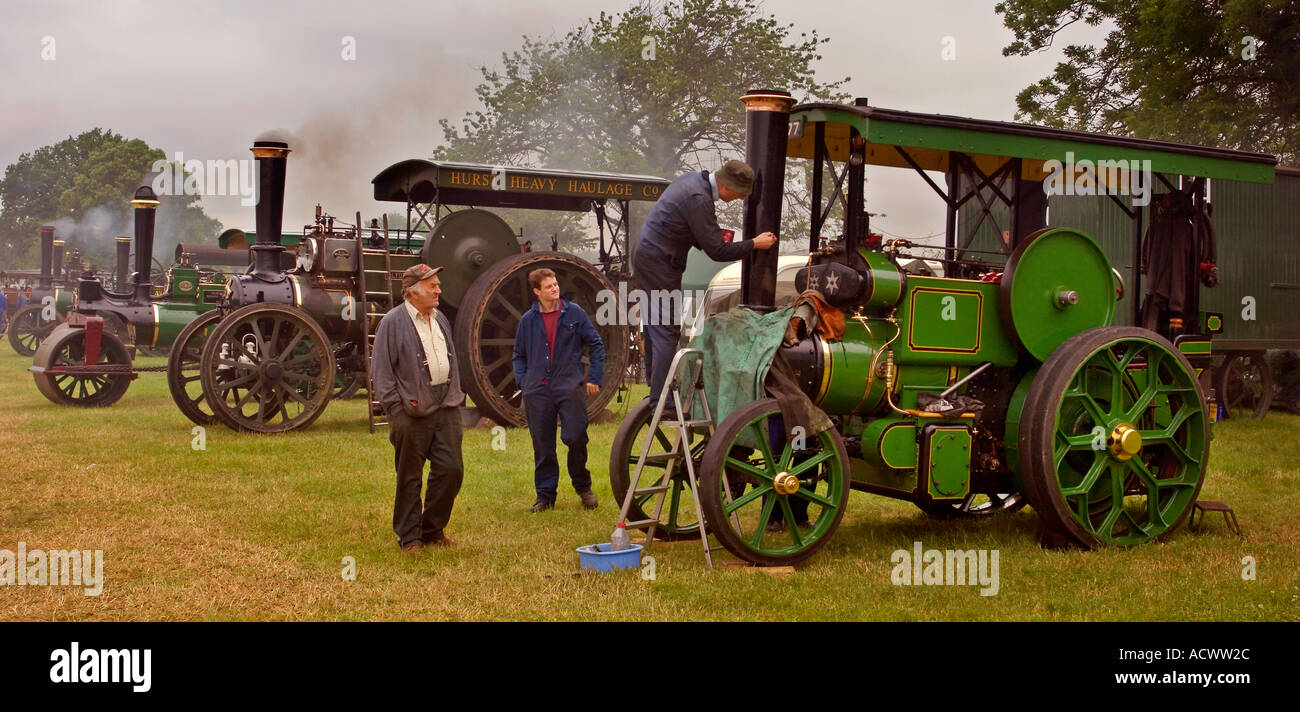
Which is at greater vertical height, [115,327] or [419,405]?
[115,327]

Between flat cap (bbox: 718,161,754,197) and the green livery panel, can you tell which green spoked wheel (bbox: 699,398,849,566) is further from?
flat cap (bbox: 718,161,754,197)

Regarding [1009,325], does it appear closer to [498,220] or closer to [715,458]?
[715,458]

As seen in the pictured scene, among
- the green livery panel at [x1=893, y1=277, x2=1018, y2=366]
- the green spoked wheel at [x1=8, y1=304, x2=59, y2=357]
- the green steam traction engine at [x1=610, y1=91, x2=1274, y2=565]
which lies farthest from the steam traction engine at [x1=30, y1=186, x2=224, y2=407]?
the green livery panel at [x1=893, y1=277, x2=1018, y2=366]

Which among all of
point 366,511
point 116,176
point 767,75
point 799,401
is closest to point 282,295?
point 366,511

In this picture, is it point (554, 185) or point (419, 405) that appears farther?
point (554, 185)

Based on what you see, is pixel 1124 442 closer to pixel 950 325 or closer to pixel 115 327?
pixel 950 325

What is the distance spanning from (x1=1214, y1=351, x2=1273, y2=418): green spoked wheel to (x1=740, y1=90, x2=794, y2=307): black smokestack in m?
10.4

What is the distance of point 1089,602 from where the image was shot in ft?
18.1

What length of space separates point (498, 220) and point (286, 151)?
8.66 feet

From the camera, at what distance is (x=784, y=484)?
6.05m

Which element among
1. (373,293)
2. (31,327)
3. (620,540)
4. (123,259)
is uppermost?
(123,259)

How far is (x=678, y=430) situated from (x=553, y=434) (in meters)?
2.15

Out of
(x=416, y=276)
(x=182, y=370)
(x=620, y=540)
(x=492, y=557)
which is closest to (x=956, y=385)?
(x=620, y=540)

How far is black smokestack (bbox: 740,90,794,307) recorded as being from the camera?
254 inches
